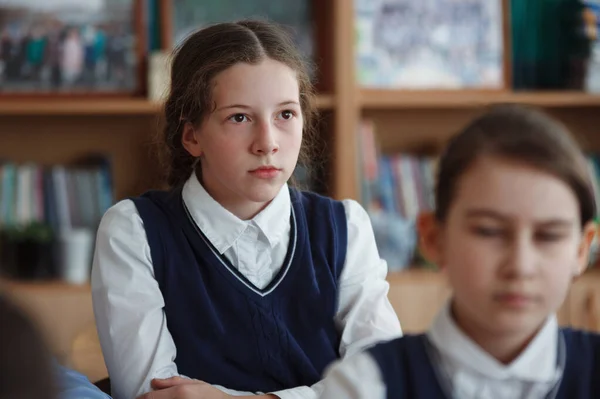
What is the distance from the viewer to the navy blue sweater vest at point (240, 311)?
4.90ft

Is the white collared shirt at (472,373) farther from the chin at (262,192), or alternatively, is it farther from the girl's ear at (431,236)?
the chin at (262,192)

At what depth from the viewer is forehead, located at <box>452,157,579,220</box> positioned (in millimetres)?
923

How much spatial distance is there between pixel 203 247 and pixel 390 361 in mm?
617

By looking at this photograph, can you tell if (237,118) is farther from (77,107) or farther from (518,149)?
(77,107)

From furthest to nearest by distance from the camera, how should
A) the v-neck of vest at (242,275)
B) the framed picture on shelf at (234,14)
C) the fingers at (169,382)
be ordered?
the framed picture on shelf at (234,14) → the v-neck of vest at (242,275) → the fingers at (169,382)

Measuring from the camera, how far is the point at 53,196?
2.91m

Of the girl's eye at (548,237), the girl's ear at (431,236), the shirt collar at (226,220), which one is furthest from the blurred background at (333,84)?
the girl's eye at (548,237)

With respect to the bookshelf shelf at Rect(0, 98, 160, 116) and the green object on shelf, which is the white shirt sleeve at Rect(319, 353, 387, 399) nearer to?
the bookshelf shelf at Rect(0, 98, 160, 116)

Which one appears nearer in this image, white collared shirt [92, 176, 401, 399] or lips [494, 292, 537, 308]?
lips [494, 292, 537, 308]

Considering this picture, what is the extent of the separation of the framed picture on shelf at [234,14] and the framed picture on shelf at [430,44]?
17 centimetres

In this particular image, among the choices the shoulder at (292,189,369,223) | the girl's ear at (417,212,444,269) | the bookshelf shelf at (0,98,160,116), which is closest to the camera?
the girl's ear at (417,212,444,269)

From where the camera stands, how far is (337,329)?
1.56 m

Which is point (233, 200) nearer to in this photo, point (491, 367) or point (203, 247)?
point (203, 247)

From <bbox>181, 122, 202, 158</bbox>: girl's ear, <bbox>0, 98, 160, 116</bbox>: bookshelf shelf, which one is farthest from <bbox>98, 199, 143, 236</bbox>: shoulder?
<bbox>0, 98, 160, 116</bbox>: bookshelf shelf
